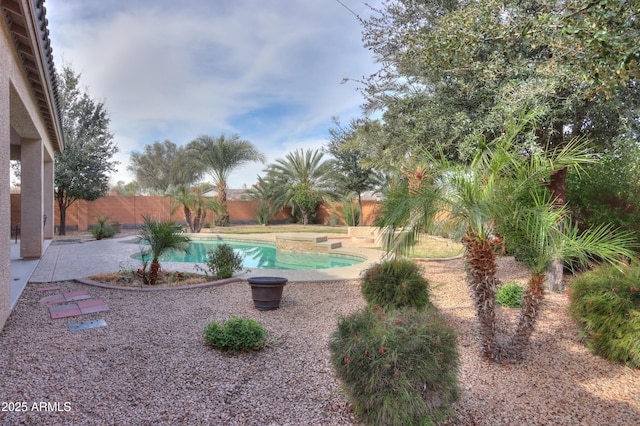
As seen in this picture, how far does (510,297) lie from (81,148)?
18.7m

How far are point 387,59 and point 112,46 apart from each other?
29.5ft

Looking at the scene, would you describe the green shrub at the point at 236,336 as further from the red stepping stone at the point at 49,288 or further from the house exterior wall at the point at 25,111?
the red stepping stone at the point at 49,288

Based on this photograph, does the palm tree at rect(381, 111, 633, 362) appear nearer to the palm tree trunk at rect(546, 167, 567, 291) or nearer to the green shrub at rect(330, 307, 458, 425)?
the green shrub at rect(330, 307, 458, 425)

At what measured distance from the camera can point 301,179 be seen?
25.2 metres

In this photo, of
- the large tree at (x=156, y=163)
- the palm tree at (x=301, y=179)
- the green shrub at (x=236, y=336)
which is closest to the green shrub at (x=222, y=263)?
the green shrub at (x=236, y=336)

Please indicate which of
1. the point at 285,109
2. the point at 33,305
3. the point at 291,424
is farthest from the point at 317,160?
the point at 291,424

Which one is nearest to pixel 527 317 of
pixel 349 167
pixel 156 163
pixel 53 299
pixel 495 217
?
pixel 495 217

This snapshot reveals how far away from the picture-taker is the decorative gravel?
2.83 m

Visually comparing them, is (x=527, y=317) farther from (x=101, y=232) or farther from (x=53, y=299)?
(x=101, y=232)

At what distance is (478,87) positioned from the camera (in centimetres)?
617

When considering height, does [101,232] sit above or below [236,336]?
above

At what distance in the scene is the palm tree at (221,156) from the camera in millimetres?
23625

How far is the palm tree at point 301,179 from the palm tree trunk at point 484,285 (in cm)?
2059

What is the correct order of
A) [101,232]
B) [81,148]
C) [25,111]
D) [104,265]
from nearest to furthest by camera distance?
1. [25,111]
2. [104,265]
3. [101,232]
4. [81,148]
